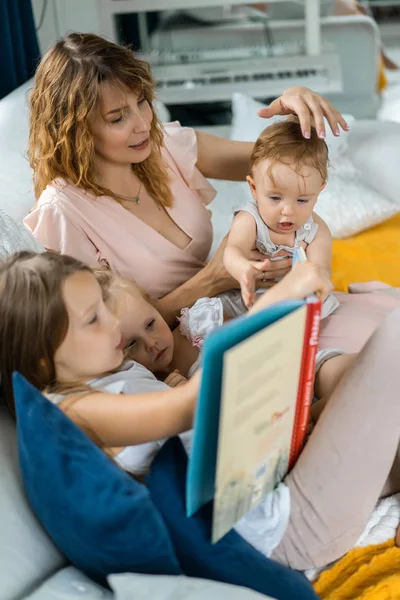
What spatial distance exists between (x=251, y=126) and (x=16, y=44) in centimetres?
88

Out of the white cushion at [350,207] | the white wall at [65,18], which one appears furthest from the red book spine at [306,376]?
the white wall at [65,18]

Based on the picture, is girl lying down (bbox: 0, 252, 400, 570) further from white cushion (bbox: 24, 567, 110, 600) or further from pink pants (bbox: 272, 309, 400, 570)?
white cushion (bbox: 24, 567, 110, 600)

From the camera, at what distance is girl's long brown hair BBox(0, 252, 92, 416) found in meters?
1.13

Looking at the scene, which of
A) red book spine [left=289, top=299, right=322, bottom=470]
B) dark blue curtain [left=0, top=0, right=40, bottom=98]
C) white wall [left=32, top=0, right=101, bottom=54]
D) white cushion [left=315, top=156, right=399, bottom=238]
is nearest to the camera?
red book spine [left=289, top=299, right=322, bottom=470]

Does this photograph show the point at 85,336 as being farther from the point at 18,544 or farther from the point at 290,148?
the point at 290,148

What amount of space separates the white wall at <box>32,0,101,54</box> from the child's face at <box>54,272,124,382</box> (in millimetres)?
2511

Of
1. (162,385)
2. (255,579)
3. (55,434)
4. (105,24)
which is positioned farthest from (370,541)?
Result: (105,24)

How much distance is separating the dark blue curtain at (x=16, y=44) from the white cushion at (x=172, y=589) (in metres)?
1.97

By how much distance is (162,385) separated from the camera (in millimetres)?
1261

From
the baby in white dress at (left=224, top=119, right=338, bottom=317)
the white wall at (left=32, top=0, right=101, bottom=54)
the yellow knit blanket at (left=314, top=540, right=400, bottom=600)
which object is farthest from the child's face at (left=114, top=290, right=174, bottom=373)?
the white wall at (left=32, top=0, right=101, bottom=54)

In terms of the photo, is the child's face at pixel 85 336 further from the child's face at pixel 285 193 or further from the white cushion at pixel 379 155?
the white cushion at pixel 379 155

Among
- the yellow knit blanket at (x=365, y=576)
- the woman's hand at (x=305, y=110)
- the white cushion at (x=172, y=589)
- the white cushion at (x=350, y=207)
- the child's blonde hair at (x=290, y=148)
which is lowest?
the yellow knit blanket at (x=365, y=576)

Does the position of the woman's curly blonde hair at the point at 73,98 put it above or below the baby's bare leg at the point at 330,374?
above

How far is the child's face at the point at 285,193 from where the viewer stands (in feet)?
4.86
